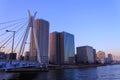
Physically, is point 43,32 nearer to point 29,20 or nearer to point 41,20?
point 41,20

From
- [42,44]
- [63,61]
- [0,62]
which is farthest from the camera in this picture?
[63,61]

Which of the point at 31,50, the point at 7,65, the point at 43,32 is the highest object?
the point at 43,32

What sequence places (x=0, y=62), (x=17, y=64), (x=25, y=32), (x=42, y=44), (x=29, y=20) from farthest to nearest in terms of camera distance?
(x=42, y=44) → (x=29, y=20) → (x=25, y=32) → (x=17, y=64) → (x=0, y=62)

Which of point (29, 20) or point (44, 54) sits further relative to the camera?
point (44, 54)

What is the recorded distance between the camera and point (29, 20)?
67.6 m

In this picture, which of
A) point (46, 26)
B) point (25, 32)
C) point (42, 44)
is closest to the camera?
point (25, 32)

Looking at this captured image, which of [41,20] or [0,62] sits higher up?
[41,20]

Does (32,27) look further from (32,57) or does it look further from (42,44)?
(42,44)

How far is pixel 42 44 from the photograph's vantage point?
150 meters

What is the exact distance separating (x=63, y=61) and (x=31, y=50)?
81.1m

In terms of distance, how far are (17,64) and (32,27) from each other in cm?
1963

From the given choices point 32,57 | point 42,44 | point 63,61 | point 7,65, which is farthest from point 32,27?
point 63,61

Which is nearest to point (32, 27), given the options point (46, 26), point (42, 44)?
point (42, 44)

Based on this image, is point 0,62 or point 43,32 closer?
point 0,62
